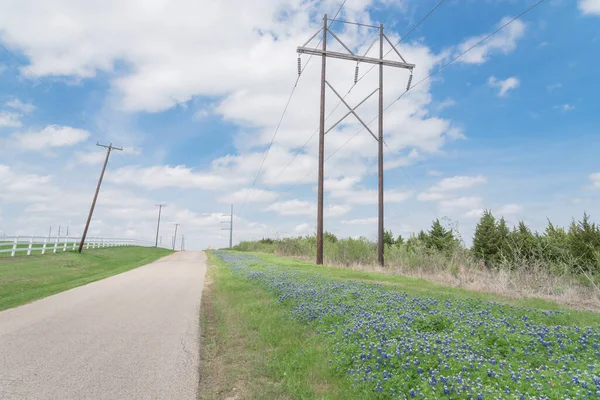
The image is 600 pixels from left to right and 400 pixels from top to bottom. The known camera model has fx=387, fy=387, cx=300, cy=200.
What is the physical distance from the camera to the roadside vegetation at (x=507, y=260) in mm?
13406

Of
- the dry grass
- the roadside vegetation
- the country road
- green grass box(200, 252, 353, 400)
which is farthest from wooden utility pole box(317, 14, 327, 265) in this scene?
green grass box(200, 252, 353, 400)

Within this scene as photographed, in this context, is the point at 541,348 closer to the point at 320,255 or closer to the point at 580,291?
the point at 580,291

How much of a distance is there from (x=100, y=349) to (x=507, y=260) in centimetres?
2152

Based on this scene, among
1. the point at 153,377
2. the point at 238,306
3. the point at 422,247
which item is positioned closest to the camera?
the point at 153,377

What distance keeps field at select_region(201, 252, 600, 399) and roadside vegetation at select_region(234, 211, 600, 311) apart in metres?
5.47

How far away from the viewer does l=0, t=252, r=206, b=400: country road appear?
17.4ft

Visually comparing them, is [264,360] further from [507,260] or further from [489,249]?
[489,249]

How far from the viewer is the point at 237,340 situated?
25.7 ft

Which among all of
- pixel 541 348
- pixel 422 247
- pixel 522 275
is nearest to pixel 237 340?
pixel 541 348

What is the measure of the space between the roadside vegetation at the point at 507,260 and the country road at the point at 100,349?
10.4 meters

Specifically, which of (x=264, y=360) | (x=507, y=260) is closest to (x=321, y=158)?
(x=507, y=260)

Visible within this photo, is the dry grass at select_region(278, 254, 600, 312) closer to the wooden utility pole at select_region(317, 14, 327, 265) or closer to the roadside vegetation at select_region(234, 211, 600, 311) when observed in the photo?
the roadside vegetation at select_region(234, 211, 600, 311)

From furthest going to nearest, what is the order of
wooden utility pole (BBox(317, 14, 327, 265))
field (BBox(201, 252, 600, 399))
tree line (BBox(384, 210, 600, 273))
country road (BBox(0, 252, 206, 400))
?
wooden utility pole (BBox(317, 14, 327, 265)), tree line (BBox(384, 210, 600, 273)), country road (BBox(0, 252, 206, 400)), field (BBox(201, 252, 600, 399))

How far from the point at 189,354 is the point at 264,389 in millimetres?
2166
